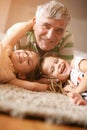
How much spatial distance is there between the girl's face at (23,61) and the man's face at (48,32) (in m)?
0.13

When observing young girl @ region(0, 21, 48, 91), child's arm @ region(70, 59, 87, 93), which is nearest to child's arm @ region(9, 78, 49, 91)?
young girl @ region(0, 21, 48, 91)

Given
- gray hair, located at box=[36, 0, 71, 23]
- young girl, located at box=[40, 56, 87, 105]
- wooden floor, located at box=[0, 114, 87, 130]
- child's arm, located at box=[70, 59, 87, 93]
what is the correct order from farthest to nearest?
gray hair, located at box=[36, 0, 71, 23], young girl, located at box=[40, 56, 87, 105], child's arm, located at box=[70, 59, 87, 93], wooden floor, located at box=[0, 114, 87, 130]

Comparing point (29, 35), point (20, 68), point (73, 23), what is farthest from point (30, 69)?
point (73, 23)

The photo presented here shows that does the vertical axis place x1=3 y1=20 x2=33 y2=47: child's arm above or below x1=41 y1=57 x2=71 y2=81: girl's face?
above

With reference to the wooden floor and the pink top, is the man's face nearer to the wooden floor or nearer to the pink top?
the pink top

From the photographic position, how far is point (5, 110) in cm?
54

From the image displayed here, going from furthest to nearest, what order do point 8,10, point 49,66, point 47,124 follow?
point 8,10 → point 49,66 → point 47,124

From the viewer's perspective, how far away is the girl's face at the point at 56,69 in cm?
120

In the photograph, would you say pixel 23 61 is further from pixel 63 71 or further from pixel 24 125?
pixel 24 125

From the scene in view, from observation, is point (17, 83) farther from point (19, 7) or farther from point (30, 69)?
point (19, 7)

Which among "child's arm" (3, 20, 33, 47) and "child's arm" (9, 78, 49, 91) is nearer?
"child's arm" (9, 78, 49, 91)

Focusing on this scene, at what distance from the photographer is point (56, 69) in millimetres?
1205

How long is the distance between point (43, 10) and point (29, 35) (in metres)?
0.17

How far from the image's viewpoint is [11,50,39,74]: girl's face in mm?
1184
